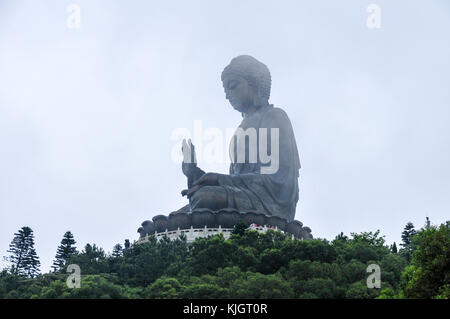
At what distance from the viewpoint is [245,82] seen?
35719 millimetres

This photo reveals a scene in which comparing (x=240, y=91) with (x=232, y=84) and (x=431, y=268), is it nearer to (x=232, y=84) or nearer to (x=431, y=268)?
(x=232, y=84)

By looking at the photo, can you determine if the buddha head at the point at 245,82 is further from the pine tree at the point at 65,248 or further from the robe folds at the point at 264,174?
the pine tree at the point at 65,248

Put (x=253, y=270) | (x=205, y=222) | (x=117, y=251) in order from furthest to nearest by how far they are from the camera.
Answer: (x=205, y=222), (x=117, y=251), (x=253, y=270)

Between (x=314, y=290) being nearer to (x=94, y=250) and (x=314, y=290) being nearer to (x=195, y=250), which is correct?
(x=195, y=250)

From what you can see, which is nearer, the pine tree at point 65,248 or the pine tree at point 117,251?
the pine tree at point 117,251

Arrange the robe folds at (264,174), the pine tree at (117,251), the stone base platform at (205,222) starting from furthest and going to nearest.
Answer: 1. the robe folds at (264,174)
2. the stone base platform at (205,222)
3. the pine tree at (117,251)

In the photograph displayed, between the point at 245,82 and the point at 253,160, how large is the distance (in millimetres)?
3480

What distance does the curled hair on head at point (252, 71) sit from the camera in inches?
1406

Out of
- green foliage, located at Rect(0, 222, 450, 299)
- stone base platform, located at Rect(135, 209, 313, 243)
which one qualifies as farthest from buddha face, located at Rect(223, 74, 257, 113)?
green foliage, located at Rect(0, 222, 450, 299)

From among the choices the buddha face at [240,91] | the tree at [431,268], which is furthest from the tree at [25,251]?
the tree at [431,268]

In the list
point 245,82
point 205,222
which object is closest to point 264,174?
point 205,222
